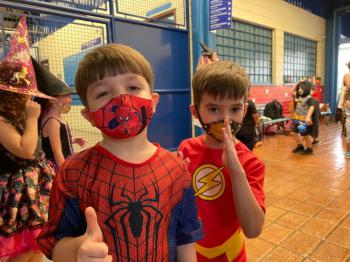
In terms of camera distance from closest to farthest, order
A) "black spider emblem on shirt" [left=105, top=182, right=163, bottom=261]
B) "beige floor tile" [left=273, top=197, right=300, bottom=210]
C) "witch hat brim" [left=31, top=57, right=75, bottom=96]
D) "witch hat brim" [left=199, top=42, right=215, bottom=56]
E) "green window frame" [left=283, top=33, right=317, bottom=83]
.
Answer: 1. "black spider emblem on shirt" [left=105, top=182, right=163, bottom=261]
2. "witch hat brim" [left=31, top=57, right=75, bottom=96]
3. "beige floor tile" [left=273, top=197, right=300, bottom=210]
4. "witch hat brim" [left=199, top=42, right=215, bottom=56]
5. "green window frame" [left=283, top=33, right=317, bottom=83]

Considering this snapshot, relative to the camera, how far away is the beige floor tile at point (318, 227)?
2.36 meters

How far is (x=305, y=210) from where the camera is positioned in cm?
283

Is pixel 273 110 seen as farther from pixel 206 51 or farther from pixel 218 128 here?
pixel 218 128

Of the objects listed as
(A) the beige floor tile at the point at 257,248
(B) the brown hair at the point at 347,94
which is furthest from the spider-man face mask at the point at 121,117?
(B) the brown hair at the point at 347,94

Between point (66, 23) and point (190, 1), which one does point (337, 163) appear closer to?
point (190, 1)

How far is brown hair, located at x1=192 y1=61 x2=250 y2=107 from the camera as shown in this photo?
1049mm

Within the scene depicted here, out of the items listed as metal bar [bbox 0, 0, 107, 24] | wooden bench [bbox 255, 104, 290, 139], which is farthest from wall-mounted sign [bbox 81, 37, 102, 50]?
wooden bench [bbox 255, 104, 290, 139]

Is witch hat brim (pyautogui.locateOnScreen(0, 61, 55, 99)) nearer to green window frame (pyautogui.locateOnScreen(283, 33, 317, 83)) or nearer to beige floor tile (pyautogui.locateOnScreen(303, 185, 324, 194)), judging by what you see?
beige floor tile (pyautogui.locateOnScreen(303, 185, 324, 194))

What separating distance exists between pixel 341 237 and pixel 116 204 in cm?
236

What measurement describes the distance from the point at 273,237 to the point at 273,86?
22.9 ft

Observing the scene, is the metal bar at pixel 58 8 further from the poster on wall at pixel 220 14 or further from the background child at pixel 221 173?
the background child at pixel 221 173

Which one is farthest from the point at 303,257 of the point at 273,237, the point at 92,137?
the point at 92,137

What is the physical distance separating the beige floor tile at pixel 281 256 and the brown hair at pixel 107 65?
187 centimetres

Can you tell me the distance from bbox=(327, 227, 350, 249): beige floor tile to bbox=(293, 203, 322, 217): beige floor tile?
332 millimetres
